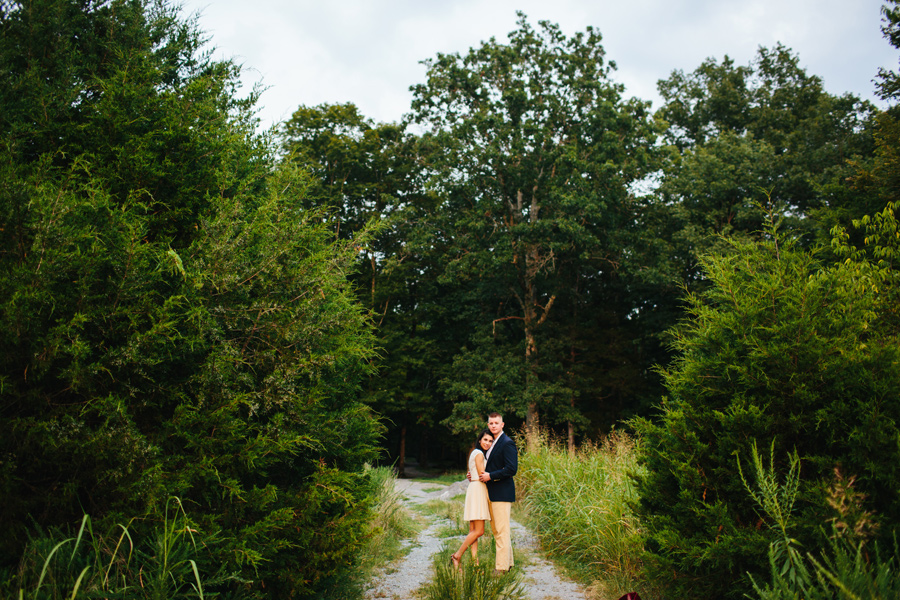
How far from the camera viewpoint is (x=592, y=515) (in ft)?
21.4

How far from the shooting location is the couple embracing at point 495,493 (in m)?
5.81

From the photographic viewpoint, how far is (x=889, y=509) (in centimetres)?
329

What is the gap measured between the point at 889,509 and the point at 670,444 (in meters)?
1.37

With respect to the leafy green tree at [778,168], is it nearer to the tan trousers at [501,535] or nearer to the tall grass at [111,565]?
the tan trousers at [501,535]

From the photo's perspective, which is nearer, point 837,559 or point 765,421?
point 837,559

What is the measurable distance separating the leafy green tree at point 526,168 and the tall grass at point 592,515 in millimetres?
11729

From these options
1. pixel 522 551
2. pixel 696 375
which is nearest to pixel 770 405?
pixel 696 375

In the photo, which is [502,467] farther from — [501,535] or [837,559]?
[837,559]

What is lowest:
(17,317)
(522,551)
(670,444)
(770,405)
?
(522,551)

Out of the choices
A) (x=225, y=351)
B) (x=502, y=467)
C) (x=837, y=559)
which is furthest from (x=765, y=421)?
(x=225, y=351)

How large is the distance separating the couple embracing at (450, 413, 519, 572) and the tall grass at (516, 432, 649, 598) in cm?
100

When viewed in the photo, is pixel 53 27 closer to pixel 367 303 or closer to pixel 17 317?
pixel 17 317

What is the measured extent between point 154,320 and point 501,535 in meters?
4.26

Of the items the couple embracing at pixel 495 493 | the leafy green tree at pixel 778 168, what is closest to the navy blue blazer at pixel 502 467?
the couple embracing at pixel 495 493
